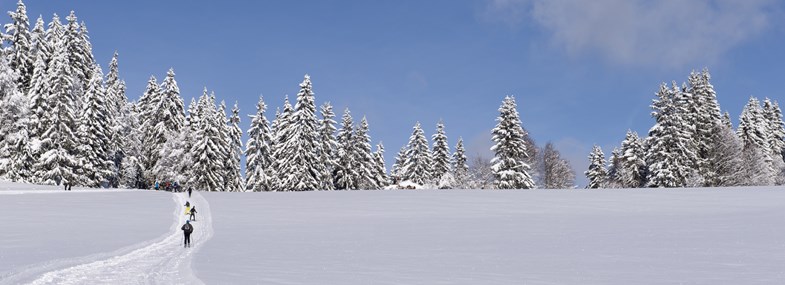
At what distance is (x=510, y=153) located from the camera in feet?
200

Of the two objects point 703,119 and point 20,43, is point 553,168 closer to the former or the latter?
point 703,119

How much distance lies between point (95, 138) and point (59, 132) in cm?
438

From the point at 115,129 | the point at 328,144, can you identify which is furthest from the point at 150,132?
the point at 328,144

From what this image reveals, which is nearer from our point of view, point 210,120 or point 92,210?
point 92,210

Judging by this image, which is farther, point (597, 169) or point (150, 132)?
point (597, 169)

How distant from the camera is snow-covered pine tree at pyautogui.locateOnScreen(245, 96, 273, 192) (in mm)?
70875

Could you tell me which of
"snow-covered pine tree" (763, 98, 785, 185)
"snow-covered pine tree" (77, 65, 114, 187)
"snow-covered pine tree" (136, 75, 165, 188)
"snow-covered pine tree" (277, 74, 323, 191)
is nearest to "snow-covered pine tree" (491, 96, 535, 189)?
"snow-covered pine tree" (277, 74, 323, 191)

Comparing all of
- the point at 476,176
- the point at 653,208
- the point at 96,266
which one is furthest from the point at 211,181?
the point at 96,266

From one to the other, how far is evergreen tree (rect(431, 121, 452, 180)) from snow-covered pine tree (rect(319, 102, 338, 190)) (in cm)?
1394

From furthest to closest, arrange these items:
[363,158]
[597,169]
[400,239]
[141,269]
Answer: [597,169] → [363,158] → [400,239] → [141,269]

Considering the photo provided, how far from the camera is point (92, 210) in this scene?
34281 millimetres

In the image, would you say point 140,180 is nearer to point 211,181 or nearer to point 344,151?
point 211,181

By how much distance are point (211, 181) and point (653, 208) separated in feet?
156

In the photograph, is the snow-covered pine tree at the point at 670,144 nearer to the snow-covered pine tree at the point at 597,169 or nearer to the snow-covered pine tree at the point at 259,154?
the snow-covered pine tree at the point at 597,169
